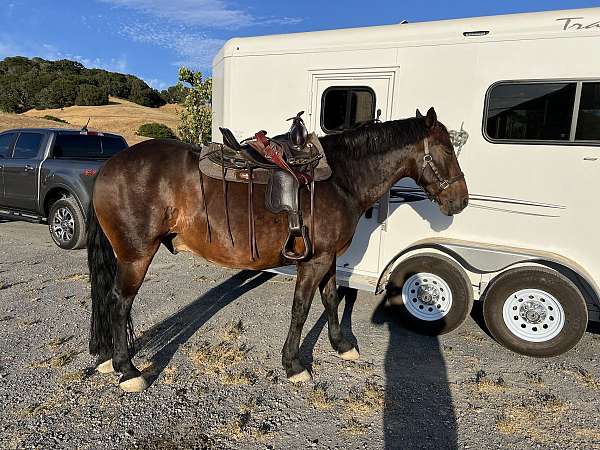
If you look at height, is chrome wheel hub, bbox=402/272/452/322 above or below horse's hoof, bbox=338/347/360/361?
above

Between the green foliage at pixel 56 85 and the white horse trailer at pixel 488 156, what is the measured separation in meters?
42.2

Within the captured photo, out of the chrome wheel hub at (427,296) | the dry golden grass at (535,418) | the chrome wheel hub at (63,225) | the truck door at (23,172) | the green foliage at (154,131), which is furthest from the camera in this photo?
the green foliage at (154,131)

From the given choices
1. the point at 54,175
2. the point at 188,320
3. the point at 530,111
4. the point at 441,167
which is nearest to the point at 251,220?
the point at 441,167

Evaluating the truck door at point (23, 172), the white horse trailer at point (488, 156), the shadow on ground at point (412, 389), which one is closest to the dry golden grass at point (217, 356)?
the shadow on ground at point (412, 389)

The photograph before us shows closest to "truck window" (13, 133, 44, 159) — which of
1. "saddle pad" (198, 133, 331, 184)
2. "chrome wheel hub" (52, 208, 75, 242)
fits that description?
"chrome wheel hub" (52, 208, 75, 242)

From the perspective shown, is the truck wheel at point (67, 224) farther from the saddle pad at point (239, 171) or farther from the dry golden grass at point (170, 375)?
the saddle pad at point (239, 171)

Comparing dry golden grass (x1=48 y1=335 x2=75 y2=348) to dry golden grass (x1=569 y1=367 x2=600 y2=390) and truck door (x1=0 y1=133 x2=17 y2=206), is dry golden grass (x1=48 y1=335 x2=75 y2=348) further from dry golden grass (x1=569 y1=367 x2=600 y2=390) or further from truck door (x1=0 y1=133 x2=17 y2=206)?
truck door (x1=0 y1=133 x2=17 y2=206)

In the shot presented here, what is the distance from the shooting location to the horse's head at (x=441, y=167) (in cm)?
346

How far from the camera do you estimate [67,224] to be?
7.11 m

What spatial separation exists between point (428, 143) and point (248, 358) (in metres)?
2.46

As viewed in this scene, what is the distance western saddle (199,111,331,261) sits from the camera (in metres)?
3.17

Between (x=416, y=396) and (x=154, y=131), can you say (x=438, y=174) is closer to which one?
(x=416, y=396)

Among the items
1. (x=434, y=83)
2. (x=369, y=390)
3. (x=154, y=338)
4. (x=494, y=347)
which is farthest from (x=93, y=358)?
(x=434, y=83)

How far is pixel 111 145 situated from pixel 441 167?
6.65 m
